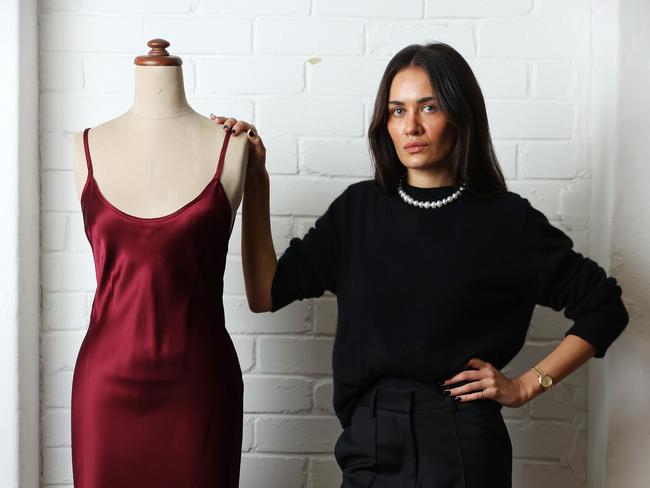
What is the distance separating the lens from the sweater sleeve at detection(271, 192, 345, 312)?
1.75m

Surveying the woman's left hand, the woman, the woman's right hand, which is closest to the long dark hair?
the woman

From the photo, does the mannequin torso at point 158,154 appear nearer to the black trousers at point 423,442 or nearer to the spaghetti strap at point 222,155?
the spaghetti strap at point 222,155

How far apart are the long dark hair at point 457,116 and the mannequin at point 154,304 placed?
0.33 m

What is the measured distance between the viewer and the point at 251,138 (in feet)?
5.32

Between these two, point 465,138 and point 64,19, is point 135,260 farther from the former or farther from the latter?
point 64,19

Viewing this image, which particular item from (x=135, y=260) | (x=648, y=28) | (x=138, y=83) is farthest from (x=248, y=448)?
(x=648, y=28)

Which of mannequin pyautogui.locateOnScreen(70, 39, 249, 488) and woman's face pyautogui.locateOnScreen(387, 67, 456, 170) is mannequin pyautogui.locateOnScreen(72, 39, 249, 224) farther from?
woman's face pyautogui.locateOnScreen(387, 67, 456, 170)

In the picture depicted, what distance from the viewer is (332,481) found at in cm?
218

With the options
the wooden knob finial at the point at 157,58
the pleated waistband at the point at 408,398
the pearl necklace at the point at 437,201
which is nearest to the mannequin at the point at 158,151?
the wooden knob finial at the point at 157,58

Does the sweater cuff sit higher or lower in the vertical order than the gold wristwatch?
higher

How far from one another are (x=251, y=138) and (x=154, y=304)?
0.38 meters

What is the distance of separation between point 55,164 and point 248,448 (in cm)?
91

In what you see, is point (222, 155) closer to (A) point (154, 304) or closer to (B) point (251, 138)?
(B) point (251, 138)

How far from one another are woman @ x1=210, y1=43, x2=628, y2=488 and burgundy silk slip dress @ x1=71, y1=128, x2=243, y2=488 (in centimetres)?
26
